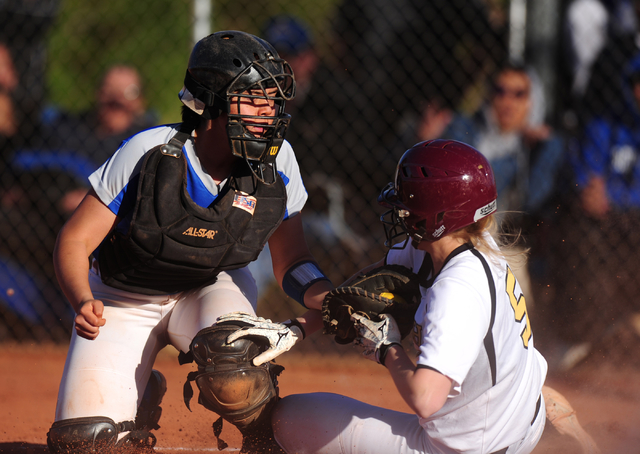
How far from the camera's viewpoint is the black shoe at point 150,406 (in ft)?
9.32

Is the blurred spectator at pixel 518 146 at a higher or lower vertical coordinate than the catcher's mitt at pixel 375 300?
lower

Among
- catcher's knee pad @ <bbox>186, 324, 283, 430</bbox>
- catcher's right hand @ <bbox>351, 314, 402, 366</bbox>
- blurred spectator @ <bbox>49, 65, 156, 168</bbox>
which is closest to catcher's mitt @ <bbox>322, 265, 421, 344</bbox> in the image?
catcher's right hand @ <bbox>351, 314, 402, 366</bbox>

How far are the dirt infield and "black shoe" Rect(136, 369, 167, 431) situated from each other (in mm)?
414

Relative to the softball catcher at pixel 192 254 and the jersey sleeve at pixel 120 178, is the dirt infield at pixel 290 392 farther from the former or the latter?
the jersey sleeve at pixel 120 178

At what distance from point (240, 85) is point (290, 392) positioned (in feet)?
8.69

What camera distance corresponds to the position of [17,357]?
527 cm

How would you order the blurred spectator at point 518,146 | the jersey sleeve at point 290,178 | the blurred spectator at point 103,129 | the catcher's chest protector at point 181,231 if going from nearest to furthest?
the catcher's chest protector at point 181,231, the jersey sleeve at point 290,178, the blurred spectator at point 518,146, the blurred spectator at point 103,129

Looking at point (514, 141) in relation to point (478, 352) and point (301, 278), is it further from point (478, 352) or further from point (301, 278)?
point (478, 352)

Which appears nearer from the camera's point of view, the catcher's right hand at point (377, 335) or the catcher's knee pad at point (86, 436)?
the catcher's right hand at point (377, 335)

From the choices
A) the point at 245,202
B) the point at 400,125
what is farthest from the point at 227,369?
the point at 400,125

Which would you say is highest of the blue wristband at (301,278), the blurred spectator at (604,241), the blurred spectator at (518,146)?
the blue wristband at (301,278)

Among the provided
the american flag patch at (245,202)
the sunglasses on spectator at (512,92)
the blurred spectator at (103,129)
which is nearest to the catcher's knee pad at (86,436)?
the american flag patch at (245,202)

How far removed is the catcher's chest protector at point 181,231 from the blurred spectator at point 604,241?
9.37ft

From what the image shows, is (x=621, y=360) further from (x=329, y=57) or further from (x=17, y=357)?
(x=17, y=357)
